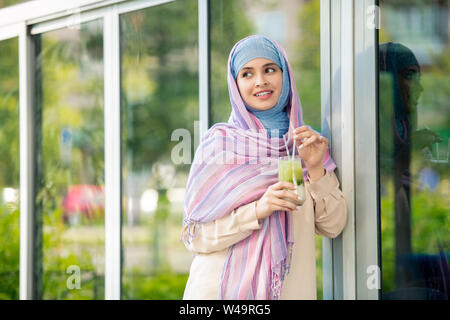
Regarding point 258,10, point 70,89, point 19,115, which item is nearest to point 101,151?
point 70,89

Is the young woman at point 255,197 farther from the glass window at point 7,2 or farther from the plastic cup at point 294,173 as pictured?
the glass window at point 7,2

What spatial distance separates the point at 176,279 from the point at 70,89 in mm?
1059

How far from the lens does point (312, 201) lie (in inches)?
59.9

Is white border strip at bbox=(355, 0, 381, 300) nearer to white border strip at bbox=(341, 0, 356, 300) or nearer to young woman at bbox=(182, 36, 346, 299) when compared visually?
white border strip at bbox=(341, 0, 356, 300)

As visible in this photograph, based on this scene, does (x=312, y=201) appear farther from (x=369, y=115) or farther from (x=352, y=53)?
(x=352, y=53)

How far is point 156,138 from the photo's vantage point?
2.17 metres

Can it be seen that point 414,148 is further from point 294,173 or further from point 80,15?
point 80,15

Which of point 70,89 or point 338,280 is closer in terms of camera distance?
point 338,280

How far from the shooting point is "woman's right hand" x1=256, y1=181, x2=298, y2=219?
4.56ft

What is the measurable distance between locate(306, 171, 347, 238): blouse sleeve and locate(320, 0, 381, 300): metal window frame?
0.30 feet

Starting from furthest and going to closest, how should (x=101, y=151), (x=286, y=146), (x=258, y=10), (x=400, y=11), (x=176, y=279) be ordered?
(x=101, y=151), (x=176, y=279), (x=258, y=10), (x=400, y=11), (x=286, y=146)

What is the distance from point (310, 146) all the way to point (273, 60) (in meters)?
0.29

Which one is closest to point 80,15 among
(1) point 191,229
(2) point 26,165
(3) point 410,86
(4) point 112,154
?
(4) point 112,154

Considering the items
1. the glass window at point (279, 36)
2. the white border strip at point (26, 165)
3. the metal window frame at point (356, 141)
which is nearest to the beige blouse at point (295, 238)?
the metal window frame at point (356, 141)
